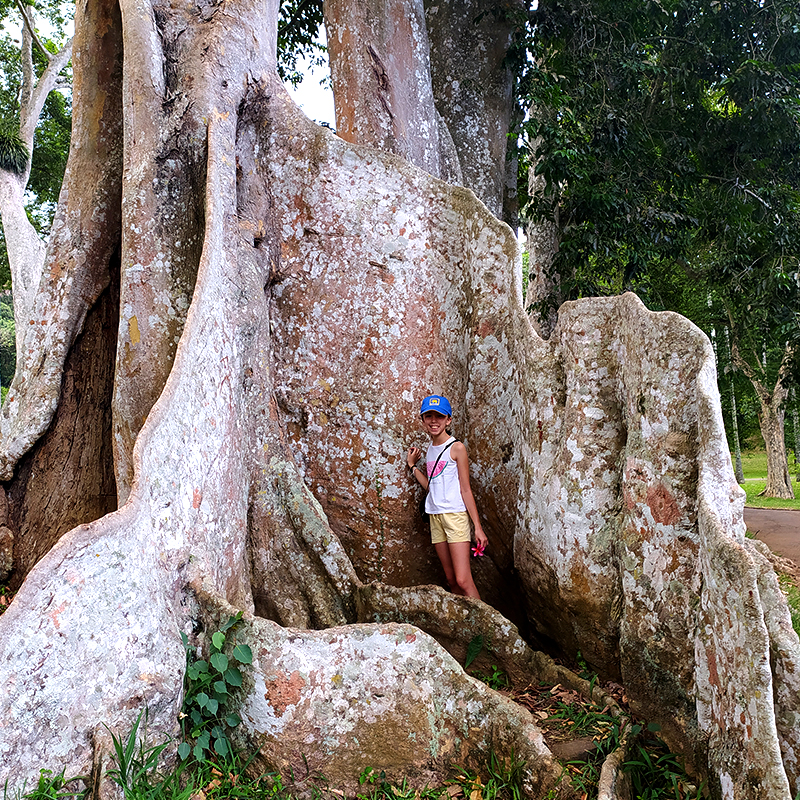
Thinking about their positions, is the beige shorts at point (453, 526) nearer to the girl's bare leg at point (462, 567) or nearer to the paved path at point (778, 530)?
the girl's bare leg at point (462, 567)

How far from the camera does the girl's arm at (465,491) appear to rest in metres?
3.88

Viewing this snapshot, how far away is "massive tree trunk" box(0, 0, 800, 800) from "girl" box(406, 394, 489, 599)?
0.14 meters

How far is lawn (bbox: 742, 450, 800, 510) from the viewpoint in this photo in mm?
14414

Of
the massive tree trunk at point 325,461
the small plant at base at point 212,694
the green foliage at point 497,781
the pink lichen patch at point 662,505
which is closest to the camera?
the massive tree trunk at point 325,461

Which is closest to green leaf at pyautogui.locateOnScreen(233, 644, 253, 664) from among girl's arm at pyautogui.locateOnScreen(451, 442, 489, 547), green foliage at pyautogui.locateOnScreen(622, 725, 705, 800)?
green foliage at pyautogui.locateOnScreen(622, 725, 705, 800)

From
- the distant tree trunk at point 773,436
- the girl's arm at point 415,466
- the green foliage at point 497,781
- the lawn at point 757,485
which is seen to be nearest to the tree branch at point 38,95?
the girl's arm at point 415,466

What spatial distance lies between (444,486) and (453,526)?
0.22m

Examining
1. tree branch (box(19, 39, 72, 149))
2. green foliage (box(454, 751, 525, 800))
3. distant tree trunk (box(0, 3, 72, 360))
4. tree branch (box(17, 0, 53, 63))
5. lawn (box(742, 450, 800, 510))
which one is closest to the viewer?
green foliage (box(454, 751, 525, 800))

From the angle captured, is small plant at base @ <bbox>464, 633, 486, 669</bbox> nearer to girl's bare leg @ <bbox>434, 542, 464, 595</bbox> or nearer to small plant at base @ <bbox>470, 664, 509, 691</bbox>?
small plant at base @ <bbox>470, 664, 509, 691</bbox>

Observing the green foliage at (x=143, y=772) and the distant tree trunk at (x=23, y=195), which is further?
the distant tree trunk at (x=23, y=195)

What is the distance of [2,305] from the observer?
4456cm

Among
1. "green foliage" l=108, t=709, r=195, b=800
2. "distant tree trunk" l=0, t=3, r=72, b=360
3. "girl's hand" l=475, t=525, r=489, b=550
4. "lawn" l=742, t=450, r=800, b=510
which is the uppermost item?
"distant tree trunk" l=0, t=3, r=72, b=360

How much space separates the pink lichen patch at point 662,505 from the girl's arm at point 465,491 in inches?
43.9

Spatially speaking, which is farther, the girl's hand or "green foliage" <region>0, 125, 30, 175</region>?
"green foliage" <region>0, 125, 30, 175</region>
